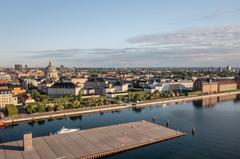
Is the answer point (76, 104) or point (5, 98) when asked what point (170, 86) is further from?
point (5, 98)

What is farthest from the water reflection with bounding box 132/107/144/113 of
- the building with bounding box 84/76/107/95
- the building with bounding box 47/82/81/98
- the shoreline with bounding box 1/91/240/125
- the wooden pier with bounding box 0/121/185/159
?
the building with bounding box 84/76/107/95

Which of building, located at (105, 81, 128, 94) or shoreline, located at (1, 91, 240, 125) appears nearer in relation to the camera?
shoreline, located at (1, 91, 240, 125)

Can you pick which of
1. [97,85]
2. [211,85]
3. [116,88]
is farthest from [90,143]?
[211,85]

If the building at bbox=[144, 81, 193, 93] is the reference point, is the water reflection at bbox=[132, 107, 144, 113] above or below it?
below

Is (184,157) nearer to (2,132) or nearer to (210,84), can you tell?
(2,132)

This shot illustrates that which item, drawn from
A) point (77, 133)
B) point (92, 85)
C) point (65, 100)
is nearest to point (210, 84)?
point (92, 85)

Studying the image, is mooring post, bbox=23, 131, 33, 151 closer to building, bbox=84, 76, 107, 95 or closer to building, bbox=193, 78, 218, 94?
building, bbox=84, 76, 107, 95

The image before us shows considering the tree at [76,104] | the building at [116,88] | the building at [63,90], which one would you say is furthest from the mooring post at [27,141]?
the building at [116,88]
